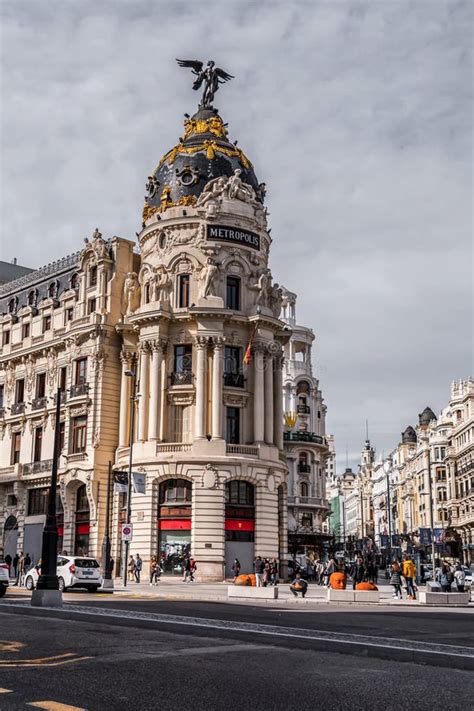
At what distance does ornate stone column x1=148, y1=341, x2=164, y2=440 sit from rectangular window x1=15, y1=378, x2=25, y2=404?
49.2ft

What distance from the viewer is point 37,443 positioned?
198ft

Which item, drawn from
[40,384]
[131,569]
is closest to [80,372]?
[40,384]

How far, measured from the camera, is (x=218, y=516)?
49.8 meters

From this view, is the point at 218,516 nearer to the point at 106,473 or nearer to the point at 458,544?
the point at 106,473

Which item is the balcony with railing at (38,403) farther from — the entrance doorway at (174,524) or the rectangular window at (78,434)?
the entrance doorway at (174,524)

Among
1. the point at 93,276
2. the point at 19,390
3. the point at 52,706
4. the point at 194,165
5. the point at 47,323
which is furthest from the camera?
the point at 19,390

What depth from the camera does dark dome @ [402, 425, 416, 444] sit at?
16114 centimetres

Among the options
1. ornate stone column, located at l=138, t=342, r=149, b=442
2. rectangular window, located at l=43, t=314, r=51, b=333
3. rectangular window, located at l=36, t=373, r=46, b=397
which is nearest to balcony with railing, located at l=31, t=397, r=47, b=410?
rectangular window, located at l=36, t=373, r=46, b=397

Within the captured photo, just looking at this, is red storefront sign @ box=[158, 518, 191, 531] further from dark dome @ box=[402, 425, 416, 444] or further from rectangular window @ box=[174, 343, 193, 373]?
dark dome @ box=[402, 425, 416, 444]

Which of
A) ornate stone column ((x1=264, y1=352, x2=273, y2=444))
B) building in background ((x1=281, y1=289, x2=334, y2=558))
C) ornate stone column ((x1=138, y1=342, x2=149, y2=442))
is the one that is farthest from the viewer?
building in background ((x1=281, y1=289, x2=334, y2=558))

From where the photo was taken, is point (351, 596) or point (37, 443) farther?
point (37, 443)

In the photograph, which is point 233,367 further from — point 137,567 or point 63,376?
point 137,567

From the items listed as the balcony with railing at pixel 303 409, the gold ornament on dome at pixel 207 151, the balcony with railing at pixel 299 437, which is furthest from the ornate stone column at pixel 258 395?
the balcony with railing at pixel 303 409

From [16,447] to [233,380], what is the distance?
63.7 ft
